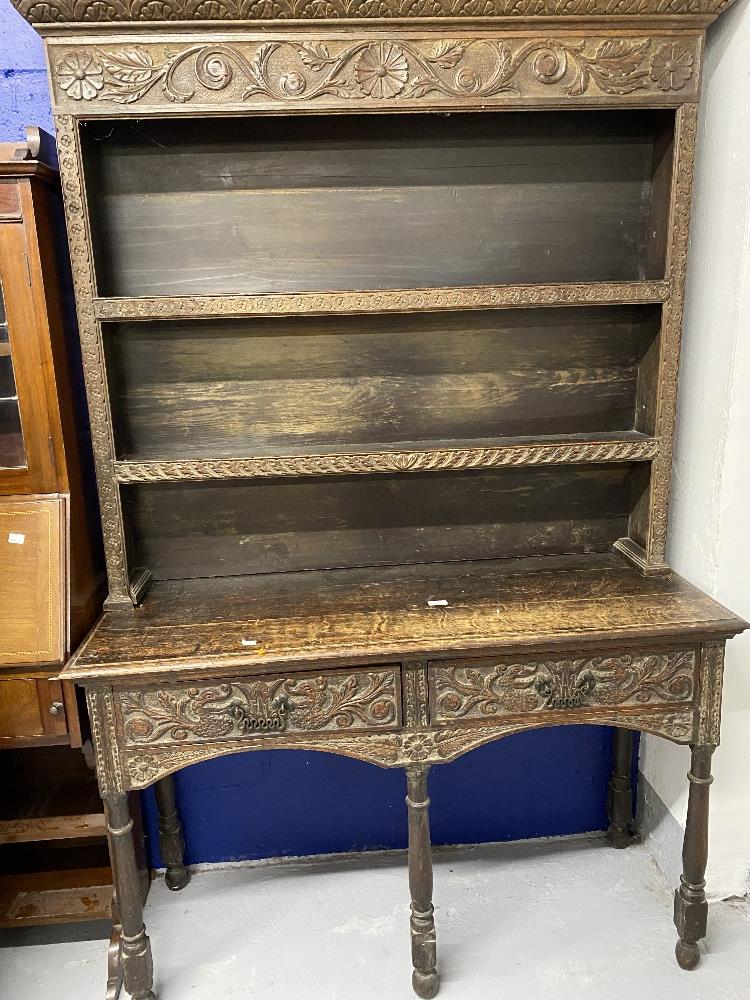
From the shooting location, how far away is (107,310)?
70.6 inches

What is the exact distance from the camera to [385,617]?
1.88m

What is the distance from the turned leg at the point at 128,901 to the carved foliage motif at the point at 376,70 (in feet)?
5.39

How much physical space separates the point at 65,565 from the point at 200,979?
45.7 inches

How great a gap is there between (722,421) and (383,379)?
2.98ft

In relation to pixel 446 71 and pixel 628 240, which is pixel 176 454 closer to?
pixel 446 71

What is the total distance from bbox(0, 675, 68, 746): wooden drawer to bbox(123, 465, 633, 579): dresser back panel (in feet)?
1.45

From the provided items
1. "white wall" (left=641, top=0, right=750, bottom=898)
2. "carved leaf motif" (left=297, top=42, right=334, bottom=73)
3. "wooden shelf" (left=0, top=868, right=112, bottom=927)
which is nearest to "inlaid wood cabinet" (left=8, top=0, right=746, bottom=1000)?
"carved leaf motif" (left=297, top=42, right=334, bottom=73)

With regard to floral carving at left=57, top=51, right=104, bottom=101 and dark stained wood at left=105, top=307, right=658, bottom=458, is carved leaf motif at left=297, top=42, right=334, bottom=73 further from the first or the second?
dark stained wood at left=105, top=307, right=658, bottom=458

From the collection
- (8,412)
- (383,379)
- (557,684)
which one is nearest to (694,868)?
(557,684)

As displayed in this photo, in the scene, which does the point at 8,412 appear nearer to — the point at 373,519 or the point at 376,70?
the point at 373,519

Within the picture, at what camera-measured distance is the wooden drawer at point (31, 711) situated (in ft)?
5.95

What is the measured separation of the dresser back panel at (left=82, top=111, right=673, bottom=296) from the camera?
1.94 metres

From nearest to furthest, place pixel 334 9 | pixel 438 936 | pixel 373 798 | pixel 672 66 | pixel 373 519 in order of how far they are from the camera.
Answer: pixel 334 9 → pixel 672 66 → pixel 438 936 → pixel 373 519 → pixel 373 798

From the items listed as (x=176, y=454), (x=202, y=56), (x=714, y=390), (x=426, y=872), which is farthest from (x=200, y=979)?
(x=202, y=56)
